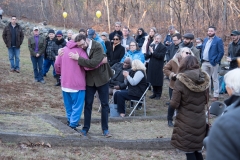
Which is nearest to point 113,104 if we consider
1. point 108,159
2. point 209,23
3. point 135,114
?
point 135,114

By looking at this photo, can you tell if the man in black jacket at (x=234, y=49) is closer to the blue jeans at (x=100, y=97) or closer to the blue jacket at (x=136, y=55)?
the blue jacket at (x=136, y=55)

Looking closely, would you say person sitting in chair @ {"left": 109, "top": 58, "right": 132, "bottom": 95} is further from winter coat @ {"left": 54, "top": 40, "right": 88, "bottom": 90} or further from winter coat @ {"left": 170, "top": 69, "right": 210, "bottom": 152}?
winter coat @ {"left": 170, "top": 69, "right": 210, "bottom": 152}

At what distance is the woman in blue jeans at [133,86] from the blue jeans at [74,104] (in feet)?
7.21

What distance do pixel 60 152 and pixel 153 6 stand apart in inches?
909

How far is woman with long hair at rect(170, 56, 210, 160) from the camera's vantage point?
546 cm

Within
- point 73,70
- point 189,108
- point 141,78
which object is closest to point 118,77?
point 141,78

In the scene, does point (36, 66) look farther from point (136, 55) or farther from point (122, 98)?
point (122, 98)

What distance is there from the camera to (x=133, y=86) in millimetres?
9250

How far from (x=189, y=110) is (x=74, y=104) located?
88.0 inches

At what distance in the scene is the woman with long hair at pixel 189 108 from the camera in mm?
5457

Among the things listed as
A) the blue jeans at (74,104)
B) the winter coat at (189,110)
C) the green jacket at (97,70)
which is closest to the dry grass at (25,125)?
the blue jeans at (74,104)

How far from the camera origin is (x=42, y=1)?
120ft

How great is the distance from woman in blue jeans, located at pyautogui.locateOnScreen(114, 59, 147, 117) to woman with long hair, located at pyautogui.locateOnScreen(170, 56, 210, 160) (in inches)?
141

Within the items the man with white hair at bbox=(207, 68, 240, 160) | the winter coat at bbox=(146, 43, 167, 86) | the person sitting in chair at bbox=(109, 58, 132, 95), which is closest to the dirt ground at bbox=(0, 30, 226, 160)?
the winter coat at bbox=(146, 43, 167, 86)
